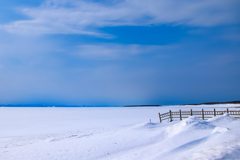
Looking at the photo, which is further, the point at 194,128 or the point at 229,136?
the point at 194,128

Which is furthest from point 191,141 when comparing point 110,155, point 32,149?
point 32,149

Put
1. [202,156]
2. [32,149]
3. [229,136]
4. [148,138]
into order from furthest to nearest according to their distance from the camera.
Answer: [148,138]
[32,149]
[229,136]
[202,156]

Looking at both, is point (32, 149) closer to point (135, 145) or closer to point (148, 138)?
point (135, 145)

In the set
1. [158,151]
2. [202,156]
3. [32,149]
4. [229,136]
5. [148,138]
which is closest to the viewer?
[202,156]

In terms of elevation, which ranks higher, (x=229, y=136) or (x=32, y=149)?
(x=229, y=136)

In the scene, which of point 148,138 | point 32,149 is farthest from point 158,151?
point 32,149

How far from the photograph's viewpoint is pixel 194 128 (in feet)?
43.1

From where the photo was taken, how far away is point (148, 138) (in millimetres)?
12422

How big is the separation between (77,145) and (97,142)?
1.21 m

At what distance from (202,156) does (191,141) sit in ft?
11.3

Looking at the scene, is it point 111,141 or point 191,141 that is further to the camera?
point 111,141

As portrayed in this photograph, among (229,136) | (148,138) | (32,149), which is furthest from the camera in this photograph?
(148,138)

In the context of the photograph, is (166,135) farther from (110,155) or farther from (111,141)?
(110,155)

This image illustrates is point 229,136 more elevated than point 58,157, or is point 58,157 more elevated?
point 229,136
